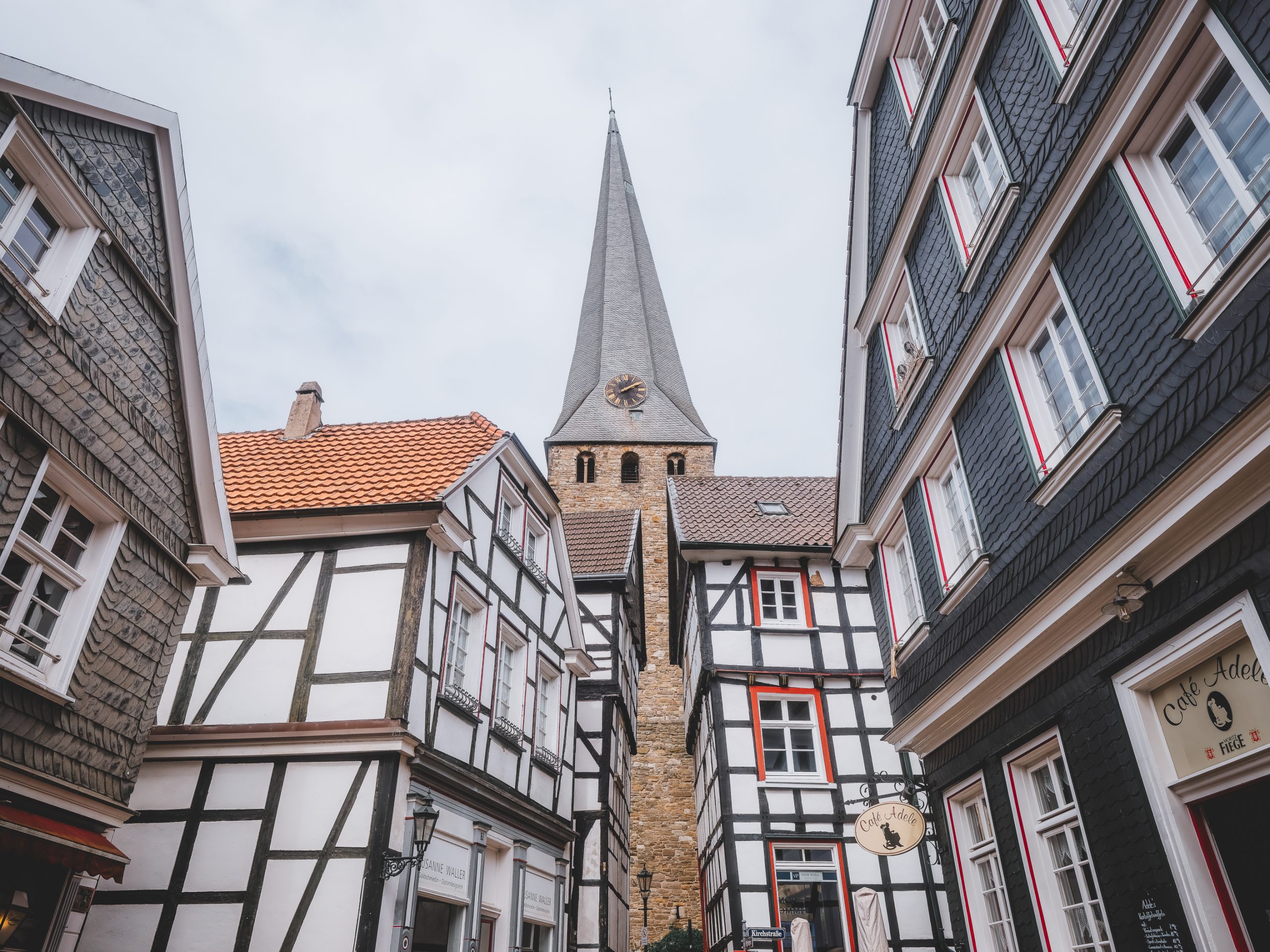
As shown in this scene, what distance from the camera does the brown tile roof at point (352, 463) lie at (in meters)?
9.74

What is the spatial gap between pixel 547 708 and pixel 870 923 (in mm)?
5130

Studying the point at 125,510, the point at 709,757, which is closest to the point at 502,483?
the point at 125,510

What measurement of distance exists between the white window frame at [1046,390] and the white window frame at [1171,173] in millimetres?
836

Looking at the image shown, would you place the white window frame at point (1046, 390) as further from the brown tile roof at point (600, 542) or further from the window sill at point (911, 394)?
the brown tile roof at point (600, 542)

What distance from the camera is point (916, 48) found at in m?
9.26

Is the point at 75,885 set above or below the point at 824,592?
below

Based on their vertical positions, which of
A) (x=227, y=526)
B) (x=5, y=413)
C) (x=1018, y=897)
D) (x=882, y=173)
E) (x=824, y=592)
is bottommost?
(x=1018, y=897)

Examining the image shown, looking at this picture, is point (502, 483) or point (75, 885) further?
point (502, 483)

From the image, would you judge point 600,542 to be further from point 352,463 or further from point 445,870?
point 445,870

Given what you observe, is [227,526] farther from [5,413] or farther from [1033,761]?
[1033,761]

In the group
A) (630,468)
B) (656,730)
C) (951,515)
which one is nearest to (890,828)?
(951,515)

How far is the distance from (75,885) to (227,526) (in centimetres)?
308

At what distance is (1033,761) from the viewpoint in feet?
21.8

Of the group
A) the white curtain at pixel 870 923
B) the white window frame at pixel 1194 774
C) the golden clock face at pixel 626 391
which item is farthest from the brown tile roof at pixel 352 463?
the golden clock face at pixel 626 391
